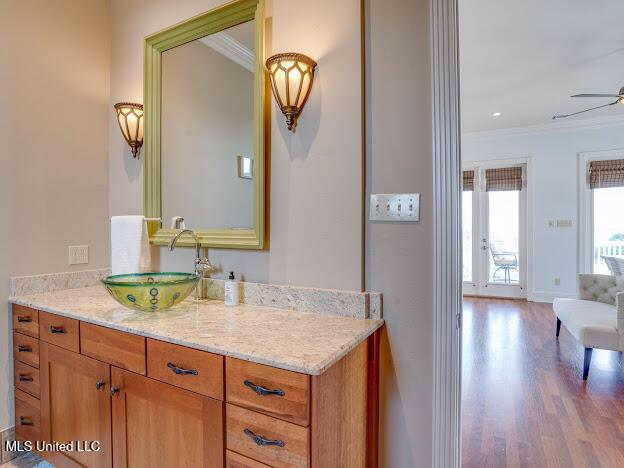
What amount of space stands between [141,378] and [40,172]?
1.34 m

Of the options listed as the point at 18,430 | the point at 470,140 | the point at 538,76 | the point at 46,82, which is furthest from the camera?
the point at 470,140

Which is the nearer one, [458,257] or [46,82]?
[458,257]

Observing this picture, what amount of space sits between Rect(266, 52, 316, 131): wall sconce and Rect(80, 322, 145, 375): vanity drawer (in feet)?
3.45

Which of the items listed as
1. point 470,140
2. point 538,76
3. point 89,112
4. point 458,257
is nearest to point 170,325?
point 458,257

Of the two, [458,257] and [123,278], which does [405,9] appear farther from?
[123,278]

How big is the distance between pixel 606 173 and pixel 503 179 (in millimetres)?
1320

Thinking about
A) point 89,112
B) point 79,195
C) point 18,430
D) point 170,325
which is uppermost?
point 89,112

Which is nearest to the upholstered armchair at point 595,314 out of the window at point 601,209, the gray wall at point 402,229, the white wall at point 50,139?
the window at point 601,209

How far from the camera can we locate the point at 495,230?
5.95 meters

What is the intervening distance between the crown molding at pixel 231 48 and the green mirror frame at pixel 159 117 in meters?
0.03

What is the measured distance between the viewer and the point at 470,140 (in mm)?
6023

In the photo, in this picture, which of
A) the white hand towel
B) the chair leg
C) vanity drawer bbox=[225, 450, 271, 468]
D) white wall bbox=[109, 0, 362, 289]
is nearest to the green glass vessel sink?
white wall bbox=[109, 0, 362, 289]

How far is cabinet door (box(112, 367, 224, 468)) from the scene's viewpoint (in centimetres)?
110

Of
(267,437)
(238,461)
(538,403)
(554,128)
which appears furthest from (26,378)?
(554,128)
